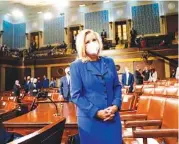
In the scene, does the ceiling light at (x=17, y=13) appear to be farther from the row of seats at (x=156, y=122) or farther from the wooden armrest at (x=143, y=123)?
the wooden armrest at (x=143, y=123)

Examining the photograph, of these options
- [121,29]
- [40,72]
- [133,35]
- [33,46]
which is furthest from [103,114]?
[33,46]

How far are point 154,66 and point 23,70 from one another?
8.96m

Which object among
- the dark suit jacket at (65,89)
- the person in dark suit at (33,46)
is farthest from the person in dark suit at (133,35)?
the dark suit jacket at (65,89)

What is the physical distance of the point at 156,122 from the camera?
7.63 feet

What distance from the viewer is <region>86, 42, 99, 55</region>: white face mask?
179 centimetres

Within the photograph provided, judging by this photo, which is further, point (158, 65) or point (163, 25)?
point (163, 25)

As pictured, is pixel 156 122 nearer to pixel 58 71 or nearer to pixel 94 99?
pixel 94 99

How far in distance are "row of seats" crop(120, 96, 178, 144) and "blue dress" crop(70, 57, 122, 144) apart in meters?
0.28

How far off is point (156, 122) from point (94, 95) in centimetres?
93

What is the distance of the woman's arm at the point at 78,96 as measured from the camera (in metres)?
1.65

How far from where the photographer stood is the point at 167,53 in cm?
1405

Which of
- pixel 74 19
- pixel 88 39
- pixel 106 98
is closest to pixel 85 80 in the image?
pixel 106 98

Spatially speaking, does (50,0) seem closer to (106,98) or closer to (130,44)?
(130,44)

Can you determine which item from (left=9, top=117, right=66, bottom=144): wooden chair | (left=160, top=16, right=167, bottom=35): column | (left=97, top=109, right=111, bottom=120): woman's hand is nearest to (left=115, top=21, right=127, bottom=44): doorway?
(left=160, top=16, right=167, bottom=35): column
